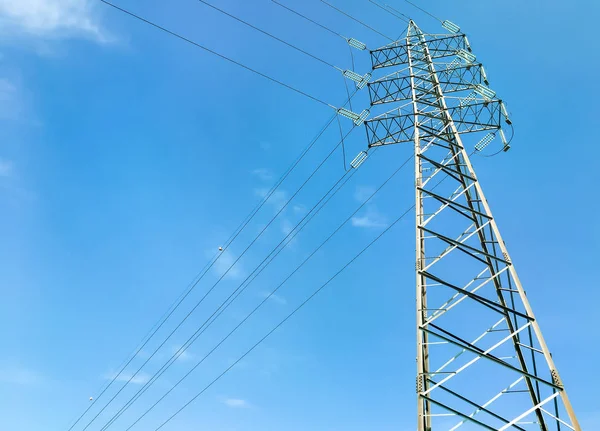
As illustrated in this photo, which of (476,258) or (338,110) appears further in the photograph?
(338,110)

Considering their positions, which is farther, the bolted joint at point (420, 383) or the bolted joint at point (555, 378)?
the bolted joint at point (420, 383)

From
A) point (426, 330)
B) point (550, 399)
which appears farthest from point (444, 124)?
point (550, 399)

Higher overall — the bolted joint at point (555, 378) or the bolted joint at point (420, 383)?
the bolted joint at point (555, 378)

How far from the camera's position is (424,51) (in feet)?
60.4

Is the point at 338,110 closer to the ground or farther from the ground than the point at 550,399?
farther from the ground

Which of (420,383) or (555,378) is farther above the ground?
(555,378)

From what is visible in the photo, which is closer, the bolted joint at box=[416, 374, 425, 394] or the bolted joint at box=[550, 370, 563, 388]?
the bolted joint at box=[550, 370, 563, 388]

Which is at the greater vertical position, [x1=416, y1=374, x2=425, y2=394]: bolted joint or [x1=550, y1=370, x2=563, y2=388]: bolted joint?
[x1=550, y1=370, x2=563, y2=388]: bolted joint

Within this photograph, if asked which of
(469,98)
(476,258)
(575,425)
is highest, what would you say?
(469,98)

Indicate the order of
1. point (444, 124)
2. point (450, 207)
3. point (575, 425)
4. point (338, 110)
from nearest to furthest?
point (575, 425), point (450, 207), point (444, 124), point (338, 110)

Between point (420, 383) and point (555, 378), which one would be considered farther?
point (420, 383)

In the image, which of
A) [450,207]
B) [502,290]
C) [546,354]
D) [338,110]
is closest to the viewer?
[546,354]

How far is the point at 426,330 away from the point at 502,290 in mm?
3147

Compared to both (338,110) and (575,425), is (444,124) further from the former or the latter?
(575,425)
